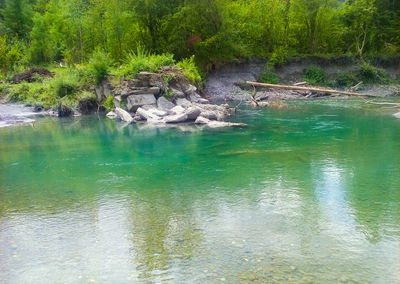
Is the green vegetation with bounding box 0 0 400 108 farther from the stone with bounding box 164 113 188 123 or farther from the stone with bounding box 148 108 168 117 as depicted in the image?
the stone with bounding box 164 113 188 123

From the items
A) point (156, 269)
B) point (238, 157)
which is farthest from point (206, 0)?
point (156, 269)

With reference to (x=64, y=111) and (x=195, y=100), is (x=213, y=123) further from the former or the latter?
(x=64, y=111)

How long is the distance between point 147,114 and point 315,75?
20267 mm

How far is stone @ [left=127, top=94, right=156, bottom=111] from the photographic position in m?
20.9

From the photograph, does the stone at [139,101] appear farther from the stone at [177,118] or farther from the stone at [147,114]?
the stone at [177,118]

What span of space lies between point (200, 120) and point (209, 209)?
10691mm

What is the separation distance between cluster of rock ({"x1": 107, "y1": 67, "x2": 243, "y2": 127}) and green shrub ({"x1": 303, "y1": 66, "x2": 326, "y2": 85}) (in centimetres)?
1572

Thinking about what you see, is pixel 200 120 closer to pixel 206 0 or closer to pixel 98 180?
pixel 98 180

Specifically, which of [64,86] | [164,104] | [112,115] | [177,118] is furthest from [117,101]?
[177,118]

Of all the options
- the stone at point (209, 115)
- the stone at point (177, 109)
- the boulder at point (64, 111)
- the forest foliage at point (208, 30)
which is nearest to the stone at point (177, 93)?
the stone at point (177, 109)

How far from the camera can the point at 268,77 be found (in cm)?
3450

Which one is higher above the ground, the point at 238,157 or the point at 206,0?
the point at 206,0

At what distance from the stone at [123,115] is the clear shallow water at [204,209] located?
505cm

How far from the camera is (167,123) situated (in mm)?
18703
